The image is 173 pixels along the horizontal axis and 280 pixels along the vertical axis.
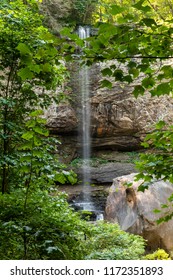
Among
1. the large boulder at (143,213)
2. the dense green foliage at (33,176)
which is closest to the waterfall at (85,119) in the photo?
the large boulder at (143,213)

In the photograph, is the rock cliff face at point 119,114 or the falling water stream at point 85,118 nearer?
the rock cliff face at point 119,114

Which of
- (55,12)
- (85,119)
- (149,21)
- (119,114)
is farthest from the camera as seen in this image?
(55,12)

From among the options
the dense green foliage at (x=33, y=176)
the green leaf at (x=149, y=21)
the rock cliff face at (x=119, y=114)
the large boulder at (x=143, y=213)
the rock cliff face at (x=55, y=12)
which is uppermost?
the rock cliff face at (x=55, y=12)

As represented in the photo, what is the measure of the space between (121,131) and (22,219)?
429 inches

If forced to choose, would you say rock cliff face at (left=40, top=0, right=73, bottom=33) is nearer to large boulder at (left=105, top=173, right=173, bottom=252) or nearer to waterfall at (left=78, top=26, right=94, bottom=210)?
waterfall at (left=78, top=26, right=94, bottom=210)

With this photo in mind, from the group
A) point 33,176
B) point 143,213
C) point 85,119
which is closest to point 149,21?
point 33,176

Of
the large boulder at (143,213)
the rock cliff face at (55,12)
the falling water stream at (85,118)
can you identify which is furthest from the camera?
the rock cliff face at (55,12)

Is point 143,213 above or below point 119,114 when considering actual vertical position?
below

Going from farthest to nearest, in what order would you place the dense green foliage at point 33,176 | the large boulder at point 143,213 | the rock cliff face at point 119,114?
the rock cliff face at point 119,114
the large boulder at point 143,213
the dense green foliage at point 33,176

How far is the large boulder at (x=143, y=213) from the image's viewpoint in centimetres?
648

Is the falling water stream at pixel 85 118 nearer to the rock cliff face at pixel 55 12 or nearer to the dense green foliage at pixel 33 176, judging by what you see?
the rock cliff face at pixel 55 12

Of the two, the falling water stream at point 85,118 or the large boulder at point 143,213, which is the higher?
the falling water stream at point 85,118

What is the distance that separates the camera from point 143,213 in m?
6.64

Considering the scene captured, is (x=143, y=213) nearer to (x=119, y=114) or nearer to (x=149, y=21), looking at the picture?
(x=149, y=21)
